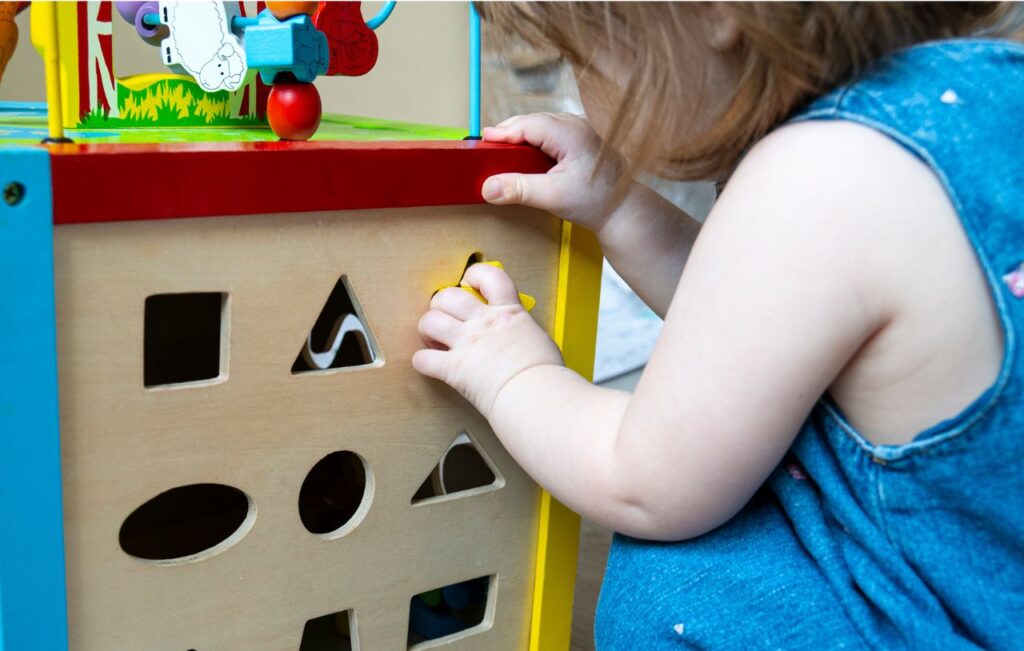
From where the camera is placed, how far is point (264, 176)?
0.51 m

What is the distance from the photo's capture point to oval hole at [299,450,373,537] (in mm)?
840

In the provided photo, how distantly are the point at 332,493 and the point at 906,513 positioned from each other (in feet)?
1.67

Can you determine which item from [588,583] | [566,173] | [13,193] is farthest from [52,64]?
[588,583]

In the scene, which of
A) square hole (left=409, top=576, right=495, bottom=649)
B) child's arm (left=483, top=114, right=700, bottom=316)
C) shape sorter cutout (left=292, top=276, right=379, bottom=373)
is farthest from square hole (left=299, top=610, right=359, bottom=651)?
child's arm (left=483, top=114, right=700, bottom=316)

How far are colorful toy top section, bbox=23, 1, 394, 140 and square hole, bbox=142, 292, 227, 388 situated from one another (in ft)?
0.60

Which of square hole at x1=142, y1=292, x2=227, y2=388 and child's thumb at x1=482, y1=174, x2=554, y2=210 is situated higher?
child's thumb at x1=482, y1=174, x2=554, y2=210

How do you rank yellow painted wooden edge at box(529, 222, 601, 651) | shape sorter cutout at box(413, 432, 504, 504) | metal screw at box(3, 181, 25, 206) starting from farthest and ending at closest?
shape sorter cutout at box(413, 432, 504, 504) < yellow painted wooden edge at box(529, 222, 601, 651) < metal screw at box(3, 181, 25, 206)

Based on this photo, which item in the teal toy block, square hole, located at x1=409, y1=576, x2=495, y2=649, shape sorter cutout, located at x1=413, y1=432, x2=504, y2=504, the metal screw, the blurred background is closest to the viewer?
the metal screw

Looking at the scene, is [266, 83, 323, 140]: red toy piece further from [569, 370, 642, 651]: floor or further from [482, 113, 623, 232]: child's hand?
[569, 370, 642, 651]: floor

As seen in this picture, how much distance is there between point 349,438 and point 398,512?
0.07 metres

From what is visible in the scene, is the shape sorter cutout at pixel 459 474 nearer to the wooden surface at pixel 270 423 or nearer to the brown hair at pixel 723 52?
the wooden surface at pixel 270 423

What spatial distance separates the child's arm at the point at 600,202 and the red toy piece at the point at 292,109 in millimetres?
110

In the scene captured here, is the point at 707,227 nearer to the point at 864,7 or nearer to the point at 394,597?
the point at 864,7

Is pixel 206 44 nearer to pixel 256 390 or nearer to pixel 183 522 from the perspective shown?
pixel 256 390
